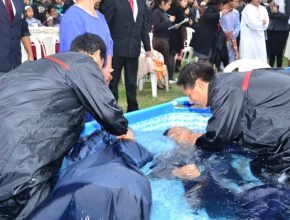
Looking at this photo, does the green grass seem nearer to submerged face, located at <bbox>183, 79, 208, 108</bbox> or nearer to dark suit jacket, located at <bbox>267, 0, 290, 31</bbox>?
dark suit jacket, located at <bbox>267, 0, 290, 31</bbox>

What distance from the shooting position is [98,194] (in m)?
2.24

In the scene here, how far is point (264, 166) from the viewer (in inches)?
124

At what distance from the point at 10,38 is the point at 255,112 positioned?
8.62 ft

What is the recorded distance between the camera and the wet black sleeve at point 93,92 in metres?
2.38

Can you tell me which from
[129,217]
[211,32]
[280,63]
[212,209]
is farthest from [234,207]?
[280,63]

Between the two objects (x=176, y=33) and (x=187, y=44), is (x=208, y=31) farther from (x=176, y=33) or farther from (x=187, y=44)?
(x=187, y=44)

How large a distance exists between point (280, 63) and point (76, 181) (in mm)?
7952

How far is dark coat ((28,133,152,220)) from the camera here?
2.22 m

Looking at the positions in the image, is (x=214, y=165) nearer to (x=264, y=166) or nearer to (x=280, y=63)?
(x=264, y=166)

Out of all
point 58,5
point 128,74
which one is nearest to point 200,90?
point 128,74

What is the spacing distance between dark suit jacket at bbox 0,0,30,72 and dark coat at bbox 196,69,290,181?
2279 millimetres

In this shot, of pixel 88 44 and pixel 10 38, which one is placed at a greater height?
pixel 88 44

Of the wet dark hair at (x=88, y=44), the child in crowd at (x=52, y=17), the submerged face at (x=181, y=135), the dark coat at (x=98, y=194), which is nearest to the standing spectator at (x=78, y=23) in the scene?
the submerged face at (x=181, y=135)

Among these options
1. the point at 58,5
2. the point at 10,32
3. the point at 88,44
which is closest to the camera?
the point at 88,44
